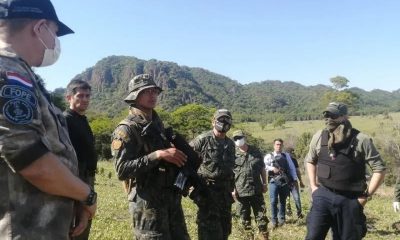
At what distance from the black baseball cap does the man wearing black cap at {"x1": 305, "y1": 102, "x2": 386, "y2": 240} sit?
3.76 metres

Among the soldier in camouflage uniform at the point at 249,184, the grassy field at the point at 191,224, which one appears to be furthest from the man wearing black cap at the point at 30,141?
the soldier in camouflage uniform at the point at 249,184

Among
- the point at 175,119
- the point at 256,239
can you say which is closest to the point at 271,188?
the point at 256,239

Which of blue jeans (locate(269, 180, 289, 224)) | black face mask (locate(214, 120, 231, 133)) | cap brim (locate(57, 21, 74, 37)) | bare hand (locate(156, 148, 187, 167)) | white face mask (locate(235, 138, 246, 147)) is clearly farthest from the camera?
blue jeans (locate(269, 180, 289, 224))

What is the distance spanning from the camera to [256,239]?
7.17 meters

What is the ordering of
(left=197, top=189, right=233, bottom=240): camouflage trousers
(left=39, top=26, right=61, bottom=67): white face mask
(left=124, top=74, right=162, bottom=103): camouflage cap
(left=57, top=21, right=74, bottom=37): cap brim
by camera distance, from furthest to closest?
(left=197, top=189, right=233, bottom=240): camouflage trousers → (left=124, top=74, right=162, bottom=103): camouflage cap → (left=57, top=21, right=74, bottom=37): cap brim → (left=39, top=26, right=61, bottom=67): white face mask

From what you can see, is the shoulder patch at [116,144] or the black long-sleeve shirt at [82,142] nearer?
the shoulder patch at [116,144]

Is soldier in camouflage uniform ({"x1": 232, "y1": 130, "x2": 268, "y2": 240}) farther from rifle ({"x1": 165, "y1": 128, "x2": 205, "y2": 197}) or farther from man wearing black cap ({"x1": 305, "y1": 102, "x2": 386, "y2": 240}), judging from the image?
rifle ({"x1": 165, "y1": 128, "x2": 205, "y2": 197})

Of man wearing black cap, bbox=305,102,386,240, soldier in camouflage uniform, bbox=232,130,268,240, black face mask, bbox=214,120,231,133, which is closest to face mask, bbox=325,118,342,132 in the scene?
man wearing black cap, bbox=305,102,386,240

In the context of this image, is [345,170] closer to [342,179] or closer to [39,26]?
[342,179]

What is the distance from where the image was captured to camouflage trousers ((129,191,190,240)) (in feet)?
11.7

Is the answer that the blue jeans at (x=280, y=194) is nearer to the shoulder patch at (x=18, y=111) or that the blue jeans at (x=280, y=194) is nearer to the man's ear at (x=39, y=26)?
the man's ear at (x=39, y=26)

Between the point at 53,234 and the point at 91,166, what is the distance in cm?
251

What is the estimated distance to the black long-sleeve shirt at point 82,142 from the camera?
161 inches

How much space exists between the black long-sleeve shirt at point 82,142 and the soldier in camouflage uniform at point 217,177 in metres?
1.49
